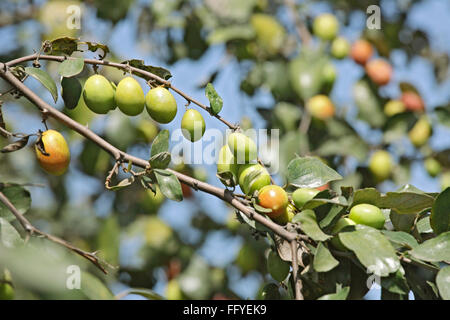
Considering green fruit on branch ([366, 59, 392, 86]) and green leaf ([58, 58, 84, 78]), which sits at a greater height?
green fruit on branch ([366, 59, 392, 86])

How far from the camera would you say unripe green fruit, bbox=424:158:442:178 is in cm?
201

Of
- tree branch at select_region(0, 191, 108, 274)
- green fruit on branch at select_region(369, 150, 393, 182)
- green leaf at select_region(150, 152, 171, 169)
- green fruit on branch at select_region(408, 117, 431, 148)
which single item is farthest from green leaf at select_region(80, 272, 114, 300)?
green fruit on branch at select_region(408, 117, 431, 148)

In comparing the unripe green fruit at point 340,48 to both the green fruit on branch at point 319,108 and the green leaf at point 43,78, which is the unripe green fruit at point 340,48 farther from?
the green leaf at point 43,78

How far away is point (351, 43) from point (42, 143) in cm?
176

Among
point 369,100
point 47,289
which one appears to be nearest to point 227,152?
point 47,289

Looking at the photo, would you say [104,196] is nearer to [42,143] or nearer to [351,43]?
[351,43]

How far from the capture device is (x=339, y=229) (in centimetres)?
72

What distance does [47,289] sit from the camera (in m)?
0.46

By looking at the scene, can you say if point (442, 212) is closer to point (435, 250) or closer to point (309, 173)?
point (435, 250)

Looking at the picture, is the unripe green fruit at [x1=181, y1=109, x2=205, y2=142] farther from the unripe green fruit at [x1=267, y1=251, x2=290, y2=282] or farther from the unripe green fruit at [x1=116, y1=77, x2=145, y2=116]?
the unripe green fruit at [x1=267, y1=251, x2=290, y2=282]

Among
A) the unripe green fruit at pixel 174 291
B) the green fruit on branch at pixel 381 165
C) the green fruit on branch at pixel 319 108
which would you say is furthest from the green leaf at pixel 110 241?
the green fruit on branch at pixel 381 165

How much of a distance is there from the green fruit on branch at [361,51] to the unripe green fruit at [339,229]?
→ 5.19 feet

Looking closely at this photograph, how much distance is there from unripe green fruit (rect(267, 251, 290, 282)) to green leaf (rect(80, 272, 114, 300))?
220 millimetres

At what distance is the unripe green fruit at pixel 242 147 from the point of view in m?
0.77
